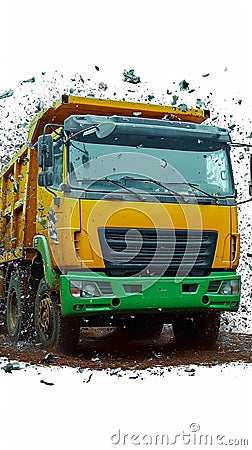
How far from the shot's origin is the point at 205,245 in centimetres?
716

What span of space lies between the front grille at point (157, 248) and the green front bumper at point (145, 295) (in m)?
0.17

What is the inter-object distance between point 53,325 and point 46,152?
2118 mm

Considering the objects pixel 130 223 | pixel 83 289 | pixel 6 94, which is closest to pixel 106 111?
pixel 130 223

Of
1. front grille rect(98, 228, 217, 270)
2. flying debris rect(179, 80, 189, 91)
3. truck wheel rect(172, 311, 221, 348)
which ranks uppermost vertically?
flying debris rect(179, 80, 189, 91)

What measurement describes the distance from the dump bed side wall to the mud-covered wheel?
1.06 meters

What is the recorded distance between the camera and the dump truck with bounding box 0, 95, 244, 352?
6.79 metres

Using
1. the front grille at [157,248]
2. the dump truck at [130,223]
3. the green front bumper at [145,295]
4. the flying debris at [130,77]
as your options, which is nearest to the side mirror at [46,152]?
the dump truck at [130,223]

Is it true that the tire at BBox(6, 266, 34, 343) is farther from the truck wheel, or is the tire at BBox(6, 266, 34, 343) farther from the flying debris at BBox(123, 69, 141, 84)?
the flying debris at BBox(123, 69, 141, 84)

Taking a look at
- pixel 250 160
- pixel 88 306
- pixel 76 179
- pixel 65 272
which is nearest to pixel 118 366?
pixel 88 306

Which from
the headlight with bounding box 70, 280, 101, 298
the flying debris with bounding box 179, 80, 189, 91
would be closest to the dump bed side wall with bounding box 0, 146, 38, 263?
the headlight with bounding box 70, 280, 101, 298

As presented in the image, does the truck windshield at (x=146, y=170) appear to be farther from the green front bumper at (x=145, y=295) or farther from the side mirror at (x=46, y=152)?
the green front bumper at (x=145, y=295)

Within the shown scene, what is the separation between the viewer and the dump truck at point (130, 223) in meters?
6.79

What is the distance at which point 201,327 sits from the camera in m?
8.08

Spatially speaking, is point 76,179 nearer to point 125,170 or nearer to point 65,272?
point 125,170
